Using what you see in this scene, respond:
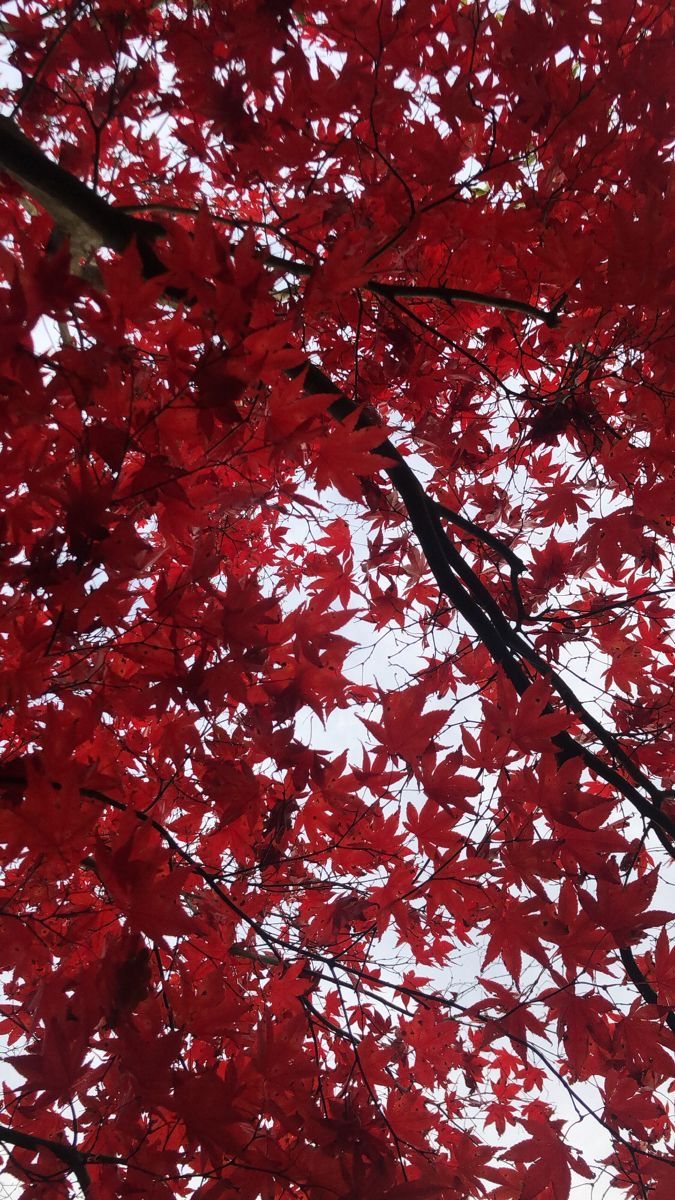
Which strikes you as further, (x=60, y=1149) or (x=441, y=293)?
(x=441, y=293)

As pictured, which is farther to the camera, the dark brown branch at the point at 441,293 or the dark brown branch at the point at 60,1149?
the dark brown branch at the point at 441,293

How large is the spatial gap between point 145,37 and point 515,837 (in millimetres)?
3473

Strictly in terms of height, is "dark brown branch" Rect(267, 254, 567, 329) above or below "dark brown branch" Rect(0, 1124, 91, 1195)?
above

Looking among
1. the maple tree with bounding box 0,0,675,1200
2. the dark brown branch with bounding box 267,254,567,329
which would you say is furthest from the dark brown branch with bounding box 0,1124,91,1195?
the dark brown branch with bounding box 267,254,567,329

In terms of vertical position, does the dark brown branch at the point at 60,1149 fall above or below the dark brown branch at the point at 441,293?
below

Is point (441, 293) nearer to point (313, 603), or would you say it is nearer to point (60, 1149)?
point (313, 603)

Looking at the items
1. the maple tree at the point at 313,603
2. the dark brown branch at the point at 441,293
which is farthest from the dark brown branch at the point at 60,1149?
the dark brown branch at the point at 441,293

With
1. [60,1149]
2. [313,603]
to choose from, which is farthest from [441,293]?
[60,1149]

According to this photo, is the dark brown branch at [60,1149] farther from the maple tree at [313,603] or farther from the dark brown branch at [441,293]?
the dark brown branch at [441,293]

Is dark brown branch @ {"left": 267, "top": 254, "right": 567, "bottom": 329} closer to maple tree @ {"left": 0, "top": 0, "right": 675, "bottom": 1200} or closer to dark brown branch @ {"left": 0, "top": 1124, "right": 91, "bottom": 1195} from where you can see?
maple tree @ {"left": 0, "top": 0, "right": 675, "bottom": 1200}

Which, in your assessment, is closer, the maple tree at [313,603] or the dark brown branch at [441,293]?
the maple tree at [313,603]

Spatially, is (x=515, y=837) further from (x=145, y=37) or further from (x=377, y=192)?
(x=145, y=37)

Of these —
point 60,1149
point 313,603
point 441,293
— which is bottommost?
point 60,1149

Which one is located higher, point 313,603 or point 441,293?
point 441,293
